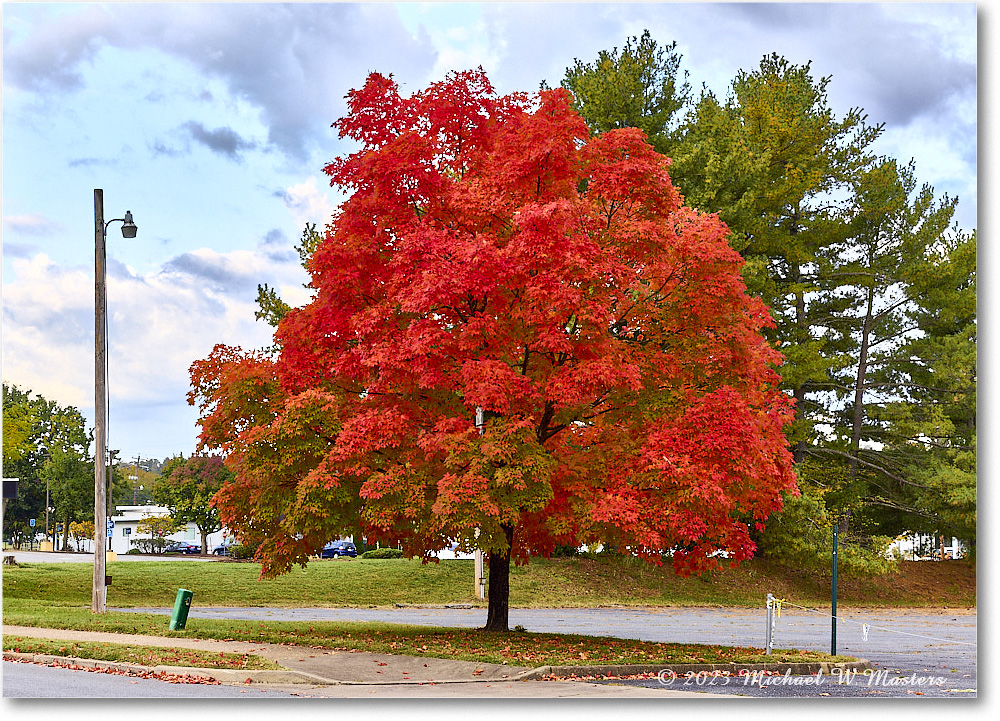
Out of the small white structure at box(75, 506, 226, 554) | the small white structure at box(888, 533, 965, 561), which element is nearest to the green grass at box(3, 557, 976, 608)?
the small white structure at box(888, 533, 965, 561)

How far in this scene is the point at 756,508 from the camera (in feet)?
51.3

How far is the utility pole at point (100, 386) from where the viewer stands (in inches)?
777

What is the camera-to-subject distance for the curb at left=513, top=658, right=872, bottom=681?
12914 mm

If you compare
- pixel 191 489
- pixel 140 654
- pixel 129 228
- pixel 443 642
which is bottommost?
pixel 443 642

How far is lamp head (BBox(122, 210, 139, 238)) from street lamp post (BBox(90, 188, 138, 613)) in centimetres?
39

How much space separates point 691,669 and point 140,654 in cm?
716

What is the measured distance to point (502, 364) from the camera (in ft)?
47.2

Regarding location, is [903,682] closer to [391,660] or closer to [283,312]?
[391,660]

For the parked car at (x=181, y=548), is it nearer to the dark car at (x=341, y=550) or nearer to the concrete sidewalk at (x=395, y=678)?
the dark car at (x=341, y=550)

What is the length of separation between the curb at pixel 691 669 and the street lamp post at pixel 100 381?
10.5 m

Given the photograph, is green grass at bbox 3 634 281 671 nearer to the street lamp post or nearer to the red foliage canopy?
the red foliage canopy

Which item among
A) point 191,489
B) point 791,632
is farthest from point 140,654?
point 191,489

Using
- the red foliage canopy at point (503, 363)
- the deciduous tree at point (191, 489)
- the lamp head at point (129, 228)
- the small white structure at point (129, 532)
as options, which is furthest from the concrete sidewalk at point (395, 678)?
the small white structure at point (129, 532)

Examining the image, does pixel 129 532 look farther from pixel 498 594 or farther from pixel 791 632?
pixel 498 594
